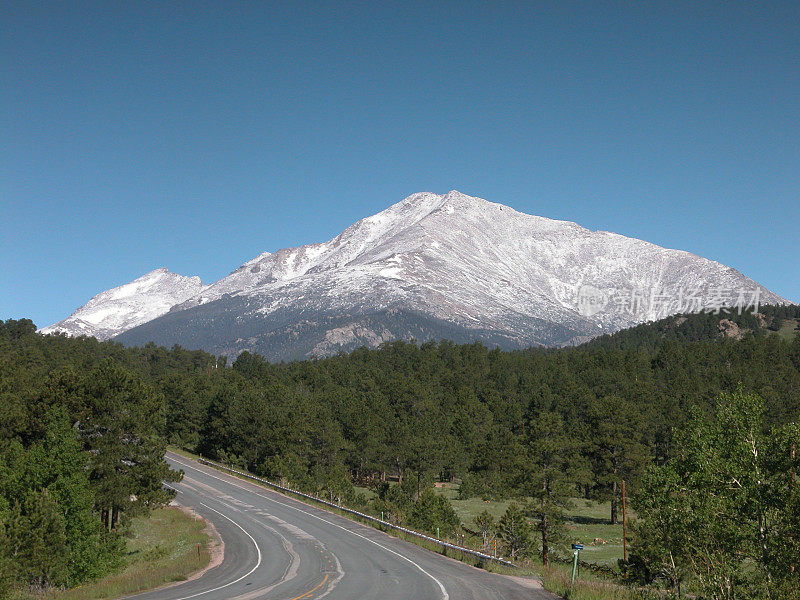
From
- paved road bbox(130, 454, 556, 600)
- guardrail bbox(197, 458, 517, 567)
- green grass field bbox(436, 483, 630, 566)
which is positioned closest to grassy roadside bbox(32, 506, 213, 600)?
paved road bbox(130, 454, 556, 600)

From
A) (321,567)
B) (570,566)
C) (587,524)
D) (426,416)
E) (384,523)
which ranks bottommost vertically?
(587,524)

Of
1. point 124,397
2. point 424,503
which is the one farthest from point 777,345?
point 124,397

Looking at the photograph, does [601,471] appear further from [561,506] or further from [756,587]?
[756,587]

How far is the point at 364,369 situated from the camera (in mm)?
160500

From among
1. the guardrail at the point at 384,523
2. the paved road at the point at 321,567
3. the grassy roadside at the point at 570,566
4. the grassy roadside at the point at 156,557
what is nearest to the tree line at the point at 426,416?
the grassy roadside at the point at 570,566

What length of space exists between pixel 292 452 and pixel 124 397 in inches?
1480

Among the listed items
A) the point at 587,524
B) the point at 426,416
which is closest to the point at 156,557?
the point at 587,524

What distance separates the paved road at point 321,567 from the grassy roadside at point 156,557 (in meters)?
1.47

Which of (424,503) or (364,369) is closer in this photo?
(424,503)

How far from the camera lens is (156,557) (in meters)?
40.6

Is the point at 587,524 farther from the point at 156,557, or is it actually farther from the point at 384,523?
the point at 156,557

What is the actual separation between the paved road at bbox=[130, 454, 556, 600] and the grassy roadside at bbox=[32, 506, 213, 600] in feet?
4.84

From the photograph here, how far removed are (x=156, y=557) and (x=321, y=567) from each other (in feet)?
47.3

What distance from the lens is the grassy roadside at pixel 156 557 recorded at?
1123 inches
